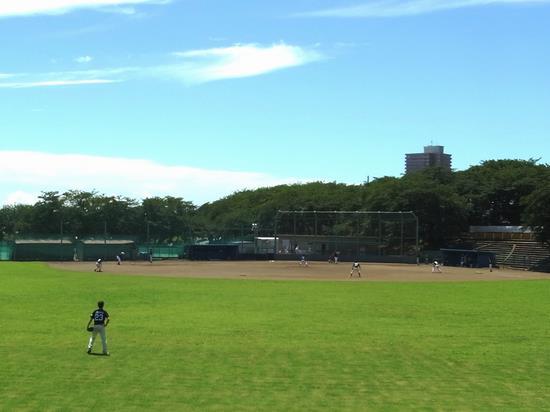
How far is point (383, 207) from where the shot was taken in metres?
110

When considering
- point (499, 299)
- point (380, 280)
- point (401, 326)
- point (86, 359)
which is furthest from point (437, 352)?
point (380, 280)

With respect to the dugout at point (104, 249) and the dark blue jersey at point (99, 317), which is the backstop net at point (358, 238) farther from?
the dark blue jersey at point (99, 317)

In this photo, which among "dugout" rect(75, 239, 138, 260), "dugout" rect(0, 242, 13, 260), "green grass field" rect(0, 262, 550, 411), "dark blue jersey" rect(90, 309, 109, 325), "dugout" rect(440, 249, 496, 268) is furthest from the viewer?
"dugout" rect(0, 242, 13, 260)

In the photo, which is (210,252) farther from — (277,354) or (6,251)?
(277,354)

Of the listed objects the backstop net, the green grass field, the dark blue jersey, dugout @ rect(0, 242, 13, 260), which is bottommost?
the green grass field

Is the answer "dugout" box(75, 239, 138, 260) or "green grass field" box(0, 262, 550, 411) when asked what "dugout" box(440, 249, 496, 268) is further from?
"green grass field" box(0, 262, 550, 411)

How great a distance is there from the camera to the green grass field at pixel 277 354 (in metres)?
16.3

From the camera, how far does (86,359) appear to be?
20859mm

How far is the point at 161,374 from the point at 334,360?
5.30m

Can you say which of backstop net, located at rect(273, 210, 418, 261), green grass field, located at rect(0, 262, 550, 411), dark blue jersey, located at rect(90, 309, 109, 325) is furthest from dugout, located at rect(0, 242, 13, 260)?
dark blue jersey, located at rect(90, 309, 109, 325)

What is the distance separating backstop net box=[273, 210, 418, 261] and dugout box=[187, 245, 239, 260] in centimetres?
714

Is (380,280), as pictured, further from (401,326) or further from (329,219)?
(329,219)

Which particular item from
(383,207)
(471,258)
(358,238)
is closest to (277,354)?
(471,258)

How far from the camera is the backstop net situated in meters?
99.4
